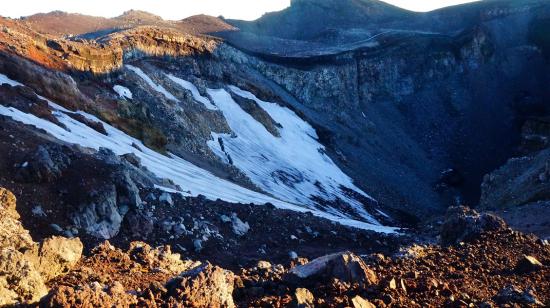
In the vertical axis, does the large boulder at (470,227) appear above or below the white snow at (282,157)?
above

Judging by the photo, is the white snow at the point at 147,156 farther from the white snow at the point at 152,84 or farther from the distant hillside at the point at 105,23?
the distant hillside at the point at 105,23

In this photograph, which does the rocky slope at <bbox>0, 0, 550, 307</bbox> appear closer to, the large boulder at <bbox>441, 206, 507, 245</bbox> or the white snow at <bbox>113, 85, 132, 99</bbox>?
the large boulder at <bbox>441, 206, 507, 245</bbox>

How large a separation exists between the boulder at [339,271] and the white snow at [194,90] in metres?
43.6

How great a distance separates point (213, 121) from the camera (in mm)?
48938

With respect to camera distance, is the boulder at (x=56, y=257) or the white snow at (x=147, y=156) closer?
the boulder at (x=56, y=257)

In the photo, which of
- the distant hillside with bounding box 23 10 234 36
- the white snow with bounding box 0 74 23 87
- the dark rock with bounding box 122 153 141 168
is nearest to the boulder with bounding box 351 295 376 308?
the dark rock with bounding box 122 153 141 168

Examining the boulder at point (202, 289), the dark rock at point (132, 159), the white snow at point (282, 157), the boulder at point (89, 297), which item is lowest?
the white snow at point (282, 157)

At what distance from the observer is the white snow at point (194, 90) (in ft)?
169

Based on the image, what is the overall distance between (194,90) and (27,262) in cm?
4669

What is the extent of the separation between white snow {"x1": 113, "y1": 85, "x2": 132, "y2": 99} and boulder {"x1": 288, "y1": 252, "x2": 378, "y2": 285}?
35.6 metres

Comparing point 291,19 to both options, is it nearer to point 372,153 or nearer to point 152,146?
point 372,153

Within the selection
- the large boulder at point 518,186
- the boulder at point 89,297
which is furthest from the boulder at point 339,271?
the large boulder at point 518,186

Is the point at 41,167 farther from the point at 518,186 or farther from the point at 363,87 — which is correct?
the point at 363,87

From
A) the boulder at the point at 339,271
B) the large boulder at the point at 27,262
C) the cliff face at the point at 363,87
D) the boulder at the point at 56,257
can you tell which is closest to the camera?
the large boulder at the point at 27,262
